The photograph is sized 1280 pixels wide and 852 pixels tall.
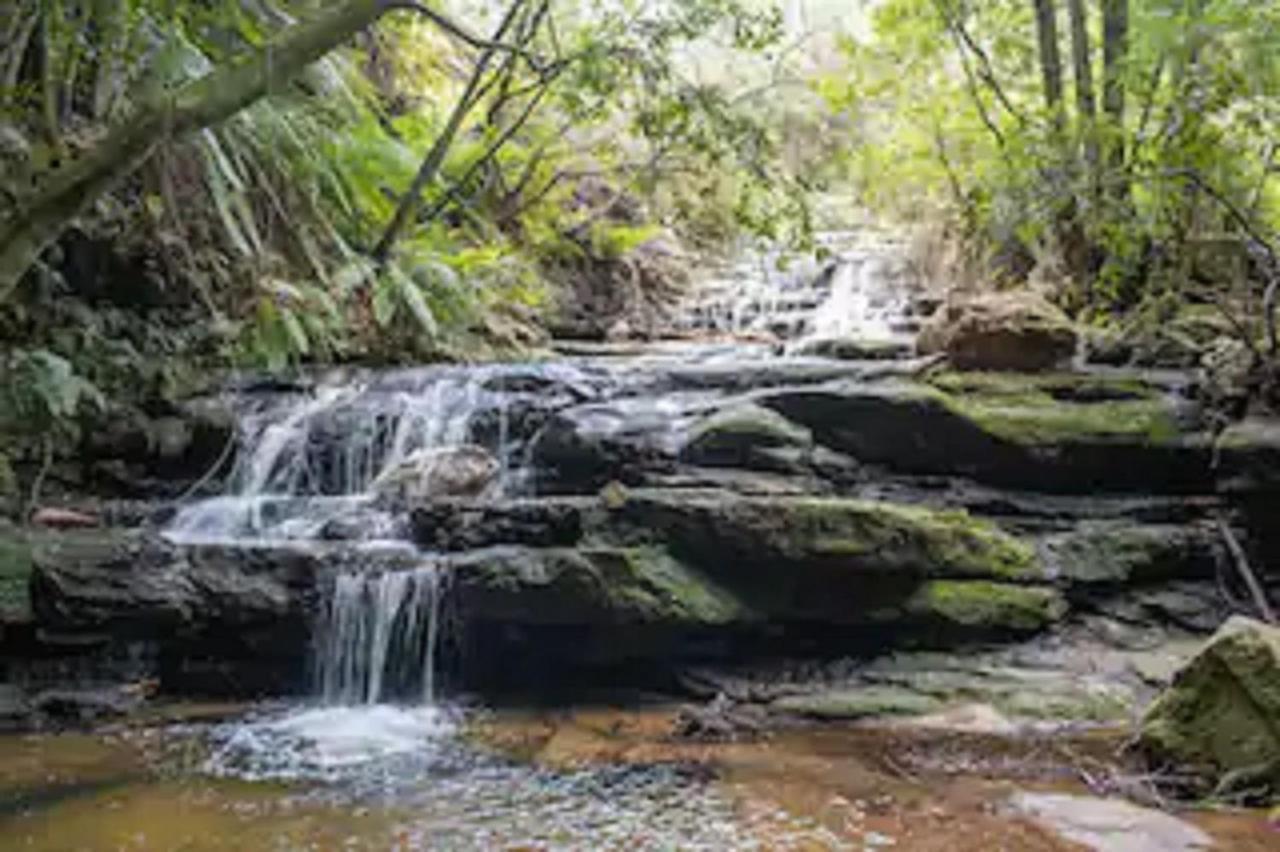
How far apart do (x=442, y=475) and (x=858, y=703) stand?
3298 millimetres

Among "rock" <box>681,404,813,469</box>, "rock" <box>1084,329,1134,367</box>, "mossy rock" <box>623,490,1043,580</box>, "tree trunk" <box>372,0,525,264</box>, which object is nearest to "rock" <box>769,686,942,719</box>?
"mossy rock" <box>623,490,1043,580</box>

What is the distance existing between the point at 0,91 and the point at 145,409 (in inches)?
164

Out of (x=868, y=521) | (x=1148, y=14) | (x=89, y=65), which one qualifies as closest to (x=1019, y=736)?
(x=868, y=521)

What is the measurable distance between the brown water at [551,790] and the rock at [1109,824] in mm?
70

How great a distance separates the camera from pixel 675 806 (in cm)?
373

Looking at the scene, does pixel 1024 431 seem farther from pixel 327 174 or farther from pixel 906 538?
pixel 327 174

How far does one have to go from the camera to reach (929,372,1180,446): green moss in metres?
6.29

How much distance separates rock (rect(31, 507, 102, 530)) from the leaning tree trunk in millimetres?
3379

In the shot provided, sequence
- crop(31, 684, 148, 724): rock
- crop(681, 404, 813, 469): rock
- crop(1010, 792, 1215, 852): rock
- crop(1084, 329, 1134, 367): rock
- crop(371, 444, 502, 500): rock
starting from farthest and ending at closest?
1. crop(1084, 329, 1134, 367): rock
2. crop(371, 444, 502, 500): rock
3. crop(681, 404, 813, 469): rock
4. crop(31, 684, 148, 724): rock
5. crop(1010, 792, 1215, 852): rock

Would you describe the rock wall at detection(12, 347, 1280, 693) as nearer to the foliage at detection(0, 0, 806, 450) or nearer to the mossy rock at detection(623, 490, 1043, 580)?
the mossy rock at detection(623, 490, 1043, 580)

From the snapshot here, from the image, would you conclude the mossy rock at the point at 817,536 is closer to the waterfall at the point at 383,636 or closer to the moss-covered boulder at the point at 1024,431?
the moss-covered boulder at the point at 1024,431

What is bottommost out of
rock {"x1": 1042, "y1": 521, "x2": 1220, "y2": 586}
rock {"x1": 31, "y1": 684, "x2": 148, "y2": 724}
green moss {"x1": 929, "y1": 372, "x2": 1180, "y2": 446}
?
rock {"x1": 31, "y1": 684, "x2": 148, "y2": 724}

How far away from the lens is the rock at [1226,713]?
12.1 feet

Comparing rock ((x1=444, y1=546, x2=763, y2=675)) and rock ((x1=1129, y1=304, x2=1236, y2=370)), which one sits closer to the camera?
rock ((x1=444, y1=546, x2=763, y2=675))
